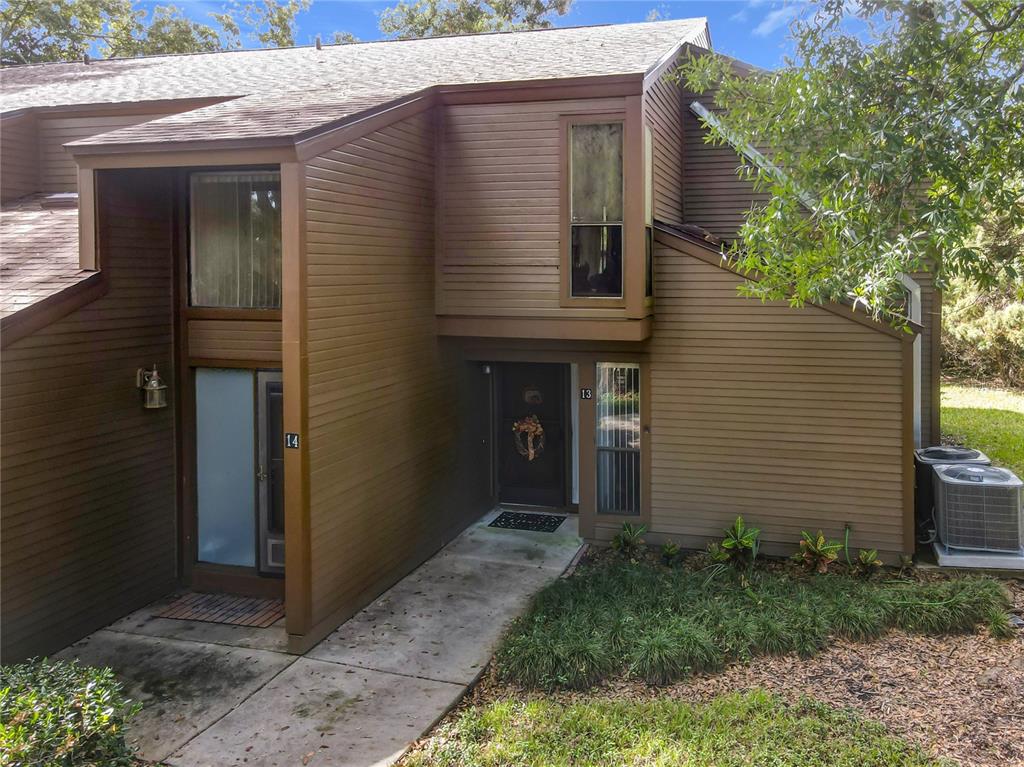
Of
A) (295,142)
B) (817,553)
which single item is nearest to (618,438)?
(817,553)

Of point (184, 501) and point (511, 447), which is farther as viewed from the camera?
point (511, 447)

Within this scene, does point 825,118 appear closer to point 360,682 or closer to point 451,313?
point 451,313

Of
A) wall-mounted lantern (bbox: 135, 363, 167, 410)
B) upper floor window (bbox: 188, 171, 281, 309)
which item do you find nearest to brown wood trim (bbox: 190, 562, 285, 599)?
wall-mounted lantern (bbox: 135, 363, 167, 410)

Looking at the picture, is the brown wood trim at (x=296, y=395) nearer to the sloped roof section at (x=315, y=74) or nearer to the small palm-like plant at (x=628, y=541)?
the sloped roof section at (x=315, y=74)

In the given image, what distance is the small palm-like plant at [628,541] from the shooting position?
8711 millimetres

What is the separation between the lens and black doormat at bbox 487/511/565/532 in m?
9.71

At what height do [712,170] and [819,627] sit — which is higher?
[712,170]

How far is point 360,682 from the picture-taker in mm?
6000

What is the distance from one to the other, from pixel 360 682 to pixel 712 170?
7.61 metres

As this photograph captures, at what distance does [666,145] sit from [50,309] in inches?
256

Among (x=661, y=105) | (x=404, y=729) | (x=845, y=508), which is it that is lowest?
(x=404, y=729)

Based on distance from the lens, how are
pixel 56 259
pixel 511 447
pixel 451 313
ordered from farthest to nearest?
pixel 511 447 → pixel 451 313 → pixel 56 259

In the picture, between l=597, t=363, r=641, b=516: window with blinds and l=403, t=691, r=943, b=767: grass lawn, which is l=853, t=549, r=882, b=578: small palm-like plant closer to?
l=597, t=363, r=641, b=516: window with blinds

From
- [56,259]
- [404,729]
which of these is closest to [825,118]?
[404,729]
